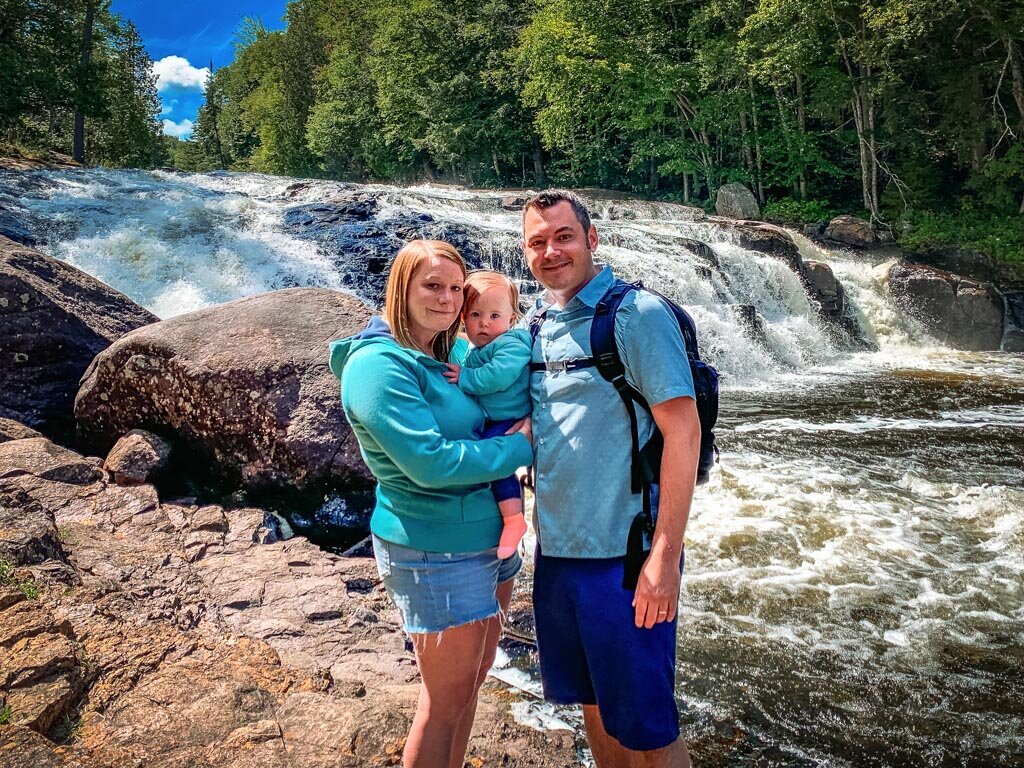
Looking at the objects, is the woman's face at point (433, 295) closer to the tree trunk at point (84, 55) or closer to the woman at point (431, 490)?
the woman at point (431, 490)

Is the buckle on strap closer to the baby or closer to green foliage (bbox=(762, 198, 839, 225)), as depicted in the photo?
the baby

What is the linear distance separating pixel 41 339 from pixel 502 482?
5.34 m

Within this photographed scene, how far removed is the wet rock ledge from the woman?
59 centimetres

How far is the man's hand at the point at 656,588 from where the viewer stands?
1.65 m

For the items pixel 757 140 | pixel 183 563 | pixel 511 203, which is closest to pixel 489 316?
pixel 183 563

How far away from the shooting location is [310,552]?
409 centimetres

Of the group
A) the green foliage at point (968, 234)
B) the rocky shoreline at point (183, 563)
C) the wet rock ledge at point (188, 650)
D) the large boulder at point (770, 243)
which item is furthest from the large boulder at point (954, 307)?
the wet rock ledge at point (188, 650)

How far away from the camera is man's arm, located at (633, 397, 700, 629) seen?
5.44 ft

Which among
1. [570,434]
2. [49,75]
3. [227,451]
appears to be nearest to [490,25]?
[49,75]

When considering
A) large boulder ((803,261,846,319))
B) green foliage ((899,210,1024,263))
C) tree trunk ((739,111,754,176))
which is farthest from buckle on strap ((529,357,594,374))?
tree trunk ((739,111,754,176))

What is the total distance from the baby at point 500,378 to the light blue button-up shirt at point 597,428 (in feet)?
0.29

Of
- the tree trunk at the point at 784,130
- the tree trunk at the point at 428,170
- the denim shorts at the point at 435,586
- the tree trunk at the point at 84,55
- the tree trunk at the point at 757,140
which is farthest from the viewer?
the tree trunk at the point at 428,170

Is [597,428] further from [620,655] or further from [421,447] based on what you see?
[620,655]

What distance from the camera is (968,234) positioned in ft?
57.3
